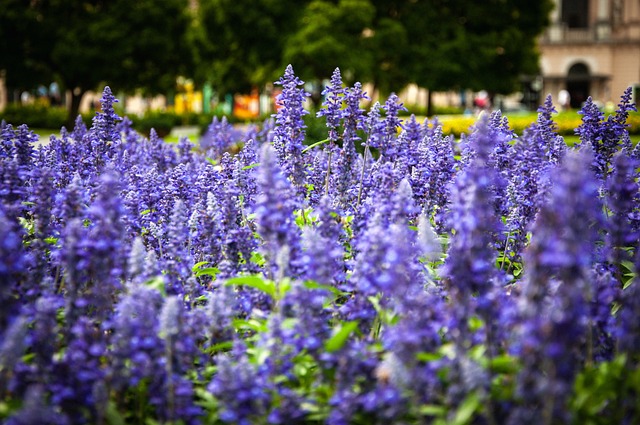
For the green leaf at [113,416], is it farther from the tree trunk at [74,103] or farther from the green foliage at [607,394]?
the tree trunk at [74,103]

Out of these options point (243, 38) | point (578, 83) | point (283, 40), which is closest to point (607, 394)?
point (283, 40)

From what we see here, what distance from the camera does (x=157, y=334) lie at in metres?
3.99

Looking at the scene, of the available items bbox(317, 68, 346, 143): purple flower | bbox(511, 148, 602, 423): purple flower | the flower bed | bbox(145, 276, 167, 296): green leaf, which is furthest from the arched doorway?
bbox(511, 148, 602, 423): purple flower

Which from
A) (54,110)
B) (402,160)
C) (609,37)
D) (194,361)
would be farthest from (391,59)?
(609,37)

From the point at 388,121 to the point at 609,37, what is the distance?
250 ft

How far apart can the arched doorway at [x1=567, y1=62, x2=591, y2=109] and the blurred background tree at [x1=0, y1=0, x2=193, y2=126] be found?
52.7 meters

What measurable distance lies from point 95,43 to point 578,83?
6069 centimetres

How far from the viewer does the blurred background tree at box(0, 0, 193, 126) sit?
101 feet

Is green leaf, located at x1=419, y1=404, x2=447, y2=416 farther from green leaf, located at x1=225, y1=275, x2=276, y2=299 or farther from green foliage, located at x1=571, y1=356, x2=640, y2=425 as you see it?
green leaf, located at x1=225, y1=275, x2=276, y2=299

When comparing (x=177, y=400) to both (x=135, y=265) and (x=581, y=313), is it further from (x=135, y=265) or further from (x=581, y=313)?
(x=581, y=313)

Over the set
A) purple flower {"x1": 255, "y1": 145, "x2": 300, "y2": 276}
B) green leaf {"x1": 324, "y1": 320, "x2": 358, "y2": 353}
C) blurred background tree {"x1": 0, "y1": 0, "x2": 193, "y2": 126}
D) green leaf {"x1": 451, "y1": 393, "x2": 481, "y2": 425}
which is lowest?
green leaf {"x1": 451, "y1": 393, "x2": 481, "y2": 425}

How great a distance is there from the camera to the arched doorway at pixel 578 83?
75094 mm

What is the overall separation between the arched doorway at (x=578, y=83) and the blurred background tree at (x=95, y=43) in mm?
52701

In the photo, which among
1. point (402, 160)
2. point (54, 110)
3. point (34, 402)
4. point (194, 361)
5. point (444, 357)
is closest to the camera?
point (34, 402)
